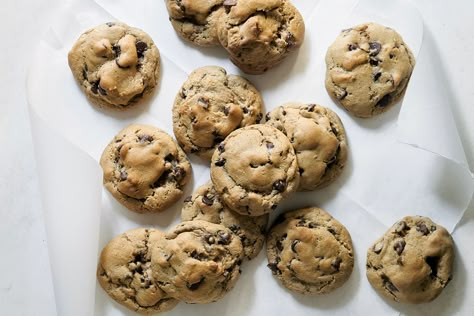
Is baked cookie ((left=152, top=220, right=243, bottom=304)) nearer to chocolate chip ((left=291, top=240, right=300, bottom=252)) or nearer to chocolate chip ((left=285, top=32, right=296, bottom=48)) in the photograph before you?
chocolate chip ((left=291, top=240, right=300, bottom=252))

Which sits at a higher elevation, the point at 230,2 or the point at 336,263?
the point at 230,2

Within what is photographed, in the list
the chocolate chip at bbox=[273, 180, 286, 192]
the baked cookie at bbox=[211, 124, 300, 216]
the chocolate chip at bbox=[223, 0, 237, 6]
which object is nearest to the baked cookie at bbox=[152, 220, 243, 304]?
the baked cookie at bbox=[211, 124, 300, 216]

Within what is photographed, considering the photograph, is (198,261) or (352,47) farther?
(352,47)

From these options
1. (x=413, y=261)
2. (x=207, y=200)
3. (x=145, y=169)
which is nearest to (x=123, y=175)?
(x=145, y=169)

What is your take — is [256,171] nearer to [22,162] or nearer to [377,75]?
[377,75]

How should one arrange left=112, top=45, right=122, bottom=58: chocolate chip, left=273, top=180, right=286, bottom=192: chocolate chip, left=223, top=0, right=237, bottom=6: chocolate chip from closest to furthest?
left=273, top=180, right=286, bottom=192: chocolate chip, left=223, top=0, right=237, bottom=6: chocolate chip, left=112, top=45, right=122, bottom=58: chocolate chip

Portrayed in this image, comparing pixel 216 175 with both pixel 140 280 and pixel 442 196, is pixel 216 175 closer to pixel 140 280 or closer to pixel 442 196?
pixel 140 280

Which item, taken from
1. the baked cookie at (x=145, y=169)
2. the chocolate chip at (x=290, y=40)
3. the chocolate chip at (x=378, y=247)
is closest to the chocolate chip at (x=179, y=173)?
the baked cookie at (x=145, y=169)
